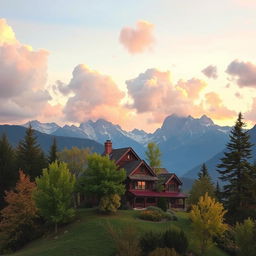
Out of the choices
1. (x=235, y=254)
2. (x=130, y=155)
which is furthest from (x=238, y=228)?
(x=130, y=155)

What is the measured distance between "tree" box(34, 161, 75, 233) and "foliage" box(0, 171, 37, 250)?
9.93ft

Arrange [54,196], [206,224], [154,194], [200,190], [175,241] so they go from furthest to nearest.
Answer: [154,194]
[200,190]
[54,196]
[206,224]
[175,241]

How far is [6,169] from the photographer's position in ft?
233

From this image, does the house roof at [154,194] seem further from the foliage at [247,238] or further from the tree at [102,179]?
the foliage at [247,238]

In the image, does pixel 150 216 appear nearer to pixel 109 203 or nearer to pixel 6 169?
pixel 109 203

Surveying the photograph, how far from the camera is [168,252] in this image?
3856 cm

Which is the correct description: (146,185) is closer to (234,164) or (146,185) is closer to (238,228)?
(234,164)

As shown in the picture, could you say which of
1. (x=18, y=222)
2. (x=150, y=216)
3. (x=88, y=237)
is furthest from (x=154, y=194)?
(x=88, y=237)

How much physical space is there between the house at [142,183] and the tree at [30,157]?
13.6 meters

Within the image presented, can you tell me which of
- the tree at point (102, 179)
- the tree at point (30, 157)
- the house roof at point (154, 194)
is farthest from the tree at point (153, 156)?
the tree at point (102, 179)

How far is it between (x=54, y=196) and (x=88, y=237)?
8231 millimetres

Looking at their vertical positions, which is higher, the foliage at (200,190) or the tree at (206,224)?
the foliage at (200,190)

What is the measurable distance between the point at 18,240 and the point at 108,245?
1523cm

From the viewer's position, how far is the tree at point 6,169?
70375 millimetres
